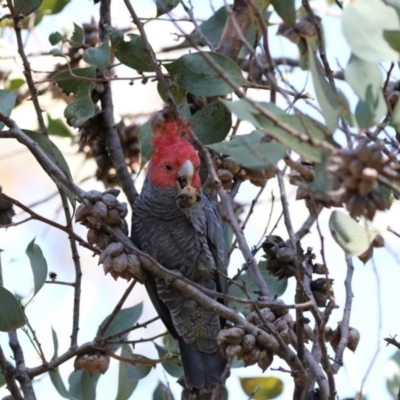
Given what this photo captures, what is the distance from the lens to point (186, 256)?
310cm

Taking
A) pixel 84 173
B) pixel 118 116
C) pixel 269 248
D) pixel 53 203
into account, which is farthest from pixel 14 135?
pixel 53 203

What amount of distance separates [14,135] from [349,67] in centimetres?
116

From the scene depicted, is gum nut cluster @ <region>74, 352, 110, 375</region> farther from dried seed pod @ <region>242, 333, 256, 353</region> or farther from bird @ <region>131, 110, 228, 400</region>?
dried seed pod @ <region>242, 333, 256, 353</region>

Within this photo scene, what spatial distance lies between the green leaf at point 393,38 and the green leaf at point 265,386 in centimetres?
166

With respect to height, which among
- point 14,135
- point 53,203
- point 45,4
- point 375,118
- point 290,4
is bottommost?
point 375,118

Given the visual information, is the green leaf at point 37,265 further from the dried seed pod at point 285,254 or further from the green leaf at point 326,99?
the green leaf at point 326,99

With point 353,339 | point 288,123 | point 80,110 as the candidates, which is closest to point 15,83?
point 80,110

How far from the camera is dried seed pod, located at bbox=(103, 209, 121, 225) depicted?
7.97 feet

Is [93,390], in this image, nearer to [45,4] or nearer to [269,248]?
[269,248]

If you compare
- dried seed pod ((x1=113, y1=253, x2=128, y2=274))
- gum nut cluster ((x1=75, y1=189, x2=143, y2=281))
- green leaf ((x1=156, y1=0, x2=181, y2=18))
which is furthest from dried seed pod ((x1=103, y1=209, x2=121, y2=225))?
green leaf ((x1=156, y1=0, x2=181, y2=18))

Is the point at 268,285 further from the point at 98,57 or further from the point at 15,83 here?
the point at 15,83

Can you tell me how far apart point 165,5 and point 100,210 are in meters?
0.77

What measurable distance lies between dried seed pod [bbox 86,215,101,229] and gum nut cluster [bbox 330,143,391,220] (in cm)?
119

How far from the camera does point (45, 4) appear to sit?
118 inches
